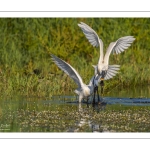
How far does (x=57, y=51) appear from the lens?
14883mm

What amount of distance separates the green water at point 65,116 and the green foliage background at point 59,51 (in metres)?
0.95

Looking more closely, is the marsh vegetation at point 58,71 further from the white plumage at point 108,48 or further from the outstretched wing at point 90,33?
the outstretched wing at point 90,33

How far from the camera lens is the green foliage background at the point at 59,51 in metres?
13.1

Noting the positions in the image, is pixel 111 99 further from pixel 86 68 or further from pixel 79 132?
pixel 79 132

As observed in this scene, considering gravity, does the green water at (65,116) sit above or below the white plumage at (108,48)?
below

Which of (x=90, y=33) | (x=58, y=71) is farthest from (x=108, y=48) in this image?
(x=58, y=71)

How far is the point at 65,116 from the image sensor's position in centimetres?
1039

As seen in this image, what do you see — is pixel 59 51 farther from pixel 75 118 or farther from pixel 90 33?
pixel 75 118

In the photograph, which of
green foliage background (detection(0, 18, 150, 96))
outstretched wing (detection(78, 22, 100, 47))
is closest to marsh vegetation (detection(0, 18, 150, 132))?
green foliage background (detection(0, 18, 150, 96))

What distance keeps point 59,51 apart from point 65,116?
15.2ft

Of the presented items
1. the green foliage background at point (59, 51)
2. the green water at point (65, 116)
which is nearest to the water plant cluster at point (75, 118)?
the green water at point (65, 116)

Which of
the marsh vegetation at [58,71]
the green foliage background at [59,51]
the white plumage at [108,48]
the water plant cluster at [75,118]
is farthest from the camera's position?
the green foliage background at [59,51]

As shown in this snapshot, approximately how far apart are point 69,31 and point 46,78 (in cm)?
279
